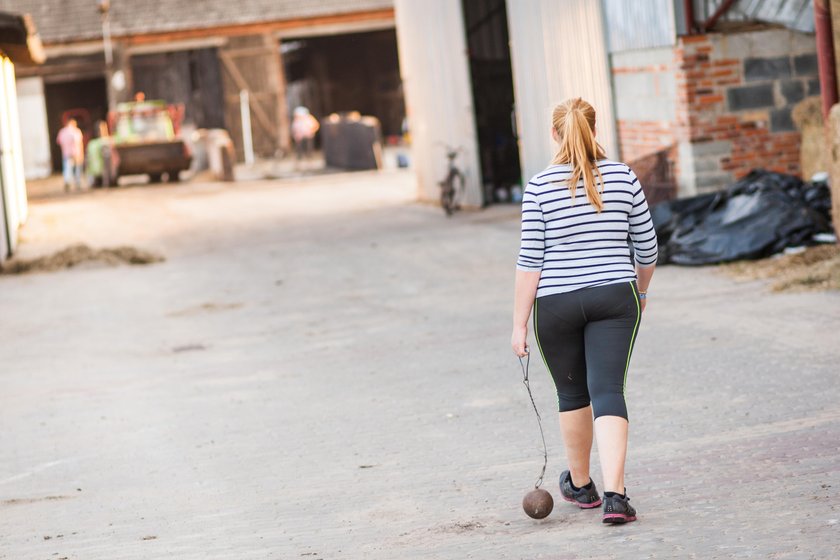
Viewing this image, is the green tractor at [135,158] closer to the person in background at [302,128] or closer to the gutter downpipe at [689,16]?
the person in background at [302,128]

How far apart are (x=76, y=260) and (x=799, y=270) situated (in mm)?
10308

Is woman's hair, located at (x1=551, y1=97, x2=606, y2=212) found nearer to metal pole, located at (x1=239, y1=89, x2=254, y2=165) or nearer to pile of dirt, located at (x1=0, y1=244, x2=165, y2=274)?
pile of dirt, located at (x1=0, y1=244, x2=165, y2=274)

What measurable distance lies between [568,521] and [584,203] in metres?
1.34

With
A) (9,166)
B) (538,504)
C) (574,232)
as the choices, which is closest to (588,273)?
(574,232)

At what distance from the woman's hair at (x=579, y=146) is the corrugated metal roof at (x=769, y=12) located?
8902mm

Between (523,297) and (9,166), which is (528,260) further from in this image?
(9,166)

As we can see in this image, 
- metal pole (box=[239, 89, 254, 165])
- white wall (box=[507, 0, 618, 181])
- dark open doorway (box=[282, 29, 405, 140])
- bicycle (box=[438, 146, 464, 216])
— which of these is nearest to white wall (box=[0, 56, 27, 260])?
bicycle (box=[438, 146, 464, 216])

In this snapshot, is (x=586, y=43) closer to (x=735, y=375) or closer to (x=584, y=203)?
(x=735, y=375)

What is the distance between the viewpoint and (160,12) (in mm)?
42375

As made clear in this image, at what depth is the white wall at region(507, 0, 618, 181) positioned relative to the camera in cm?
1769

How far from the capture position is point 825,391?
7.98 m

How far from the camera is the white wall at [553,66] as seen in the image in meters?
17.7

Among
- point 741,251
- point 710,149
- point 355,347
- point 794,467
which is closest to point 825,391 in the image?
point 794,467

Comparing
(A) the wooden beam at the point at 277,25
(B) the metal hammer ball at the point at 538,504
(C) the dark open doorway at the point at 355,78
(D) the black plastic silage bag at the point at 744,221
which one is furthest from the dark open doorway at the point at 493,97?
(C) the dark open doorway at the point at 355,78
